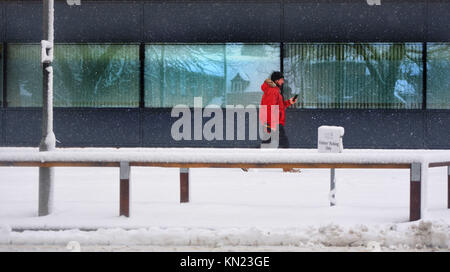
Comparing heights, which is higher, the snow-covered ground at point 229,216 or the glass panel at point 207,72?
the glass panel at point 207,72

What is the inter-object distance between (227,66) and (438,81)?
221 inches

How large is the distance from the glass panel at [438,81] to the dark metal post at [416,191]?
9026mm

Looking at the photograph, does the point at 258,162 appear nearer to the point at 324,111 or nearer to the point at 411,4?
the point at 324,111

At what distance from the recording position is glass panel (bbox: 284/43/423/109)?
A: 15.8m

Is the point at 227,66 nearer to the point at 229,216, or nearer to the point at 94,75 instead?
the point at 94,75

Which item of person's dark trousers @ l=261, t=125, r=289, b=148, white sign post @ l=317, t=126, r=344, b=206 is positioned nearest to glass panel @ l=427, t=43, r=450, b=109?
person's dark trousers @ l=261, t=125, r=289, b=148

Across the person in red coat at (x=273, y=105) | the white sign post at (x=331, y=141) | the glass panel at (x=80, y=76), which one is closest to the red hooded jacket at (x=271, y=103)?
the person in red coat at (x=273, y=105)

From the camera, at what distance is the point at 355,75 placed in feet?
52.2

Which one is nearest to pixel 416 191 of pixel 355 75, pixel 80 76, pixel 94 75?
pixel 355 75

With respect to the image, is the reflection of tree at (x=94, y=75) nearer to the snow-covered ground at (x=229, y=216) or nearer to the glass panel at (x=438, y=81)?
the snow-covered ground at (x=229, y=216)

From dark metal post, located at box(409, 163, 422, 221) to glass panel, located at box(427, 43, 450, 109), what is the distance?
9026mm

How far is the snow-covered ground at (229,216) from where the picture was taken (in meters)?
6.36
